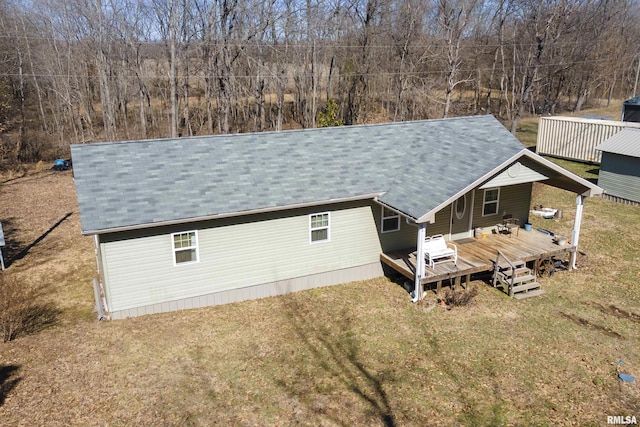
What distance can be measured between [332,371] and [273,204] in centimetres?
555

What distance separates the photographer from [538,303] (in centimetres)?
1586

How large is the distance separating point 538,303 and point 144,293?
12466 mm

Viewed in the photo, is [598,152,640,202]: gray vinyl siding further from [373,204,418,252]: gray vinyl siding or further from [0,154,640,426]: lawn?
[373,204,418,252]: gray vinyl siding

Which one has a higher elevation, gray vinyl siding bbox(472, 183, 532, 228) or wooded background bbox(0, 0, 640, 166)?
wooded background bbox(0, 0, 640, 166)

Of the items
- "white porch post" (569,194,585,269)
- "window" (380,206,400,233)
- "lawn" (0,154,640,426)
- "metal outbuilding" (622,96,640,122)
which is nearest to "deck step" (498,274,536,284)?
"lawn" (0,154,640,426)

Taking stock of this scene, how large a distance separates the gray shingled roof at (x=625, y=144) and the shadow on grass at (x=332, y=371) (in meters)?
18.9

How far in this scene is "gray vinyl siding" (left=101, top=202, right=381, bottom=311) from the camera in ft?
46.8

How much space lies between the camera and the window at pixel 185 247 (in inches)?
580

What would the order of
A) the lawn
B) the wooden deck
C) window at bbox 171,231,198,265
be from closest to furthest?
the lawn
window at bbox 171,231,198,265
the wooden deck

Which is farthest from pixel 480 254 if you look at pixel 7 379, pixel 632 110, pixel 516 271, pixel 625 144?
pixel 632 110

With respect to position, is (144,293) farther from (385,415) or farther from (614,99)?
(614,99)

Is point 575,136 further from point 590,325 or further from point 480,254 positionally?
point 590,325

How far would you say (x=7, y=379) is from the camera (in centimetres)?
1163

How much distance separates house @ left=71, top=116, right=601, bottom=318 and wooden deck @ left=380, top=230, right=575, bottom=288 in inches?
14.5
